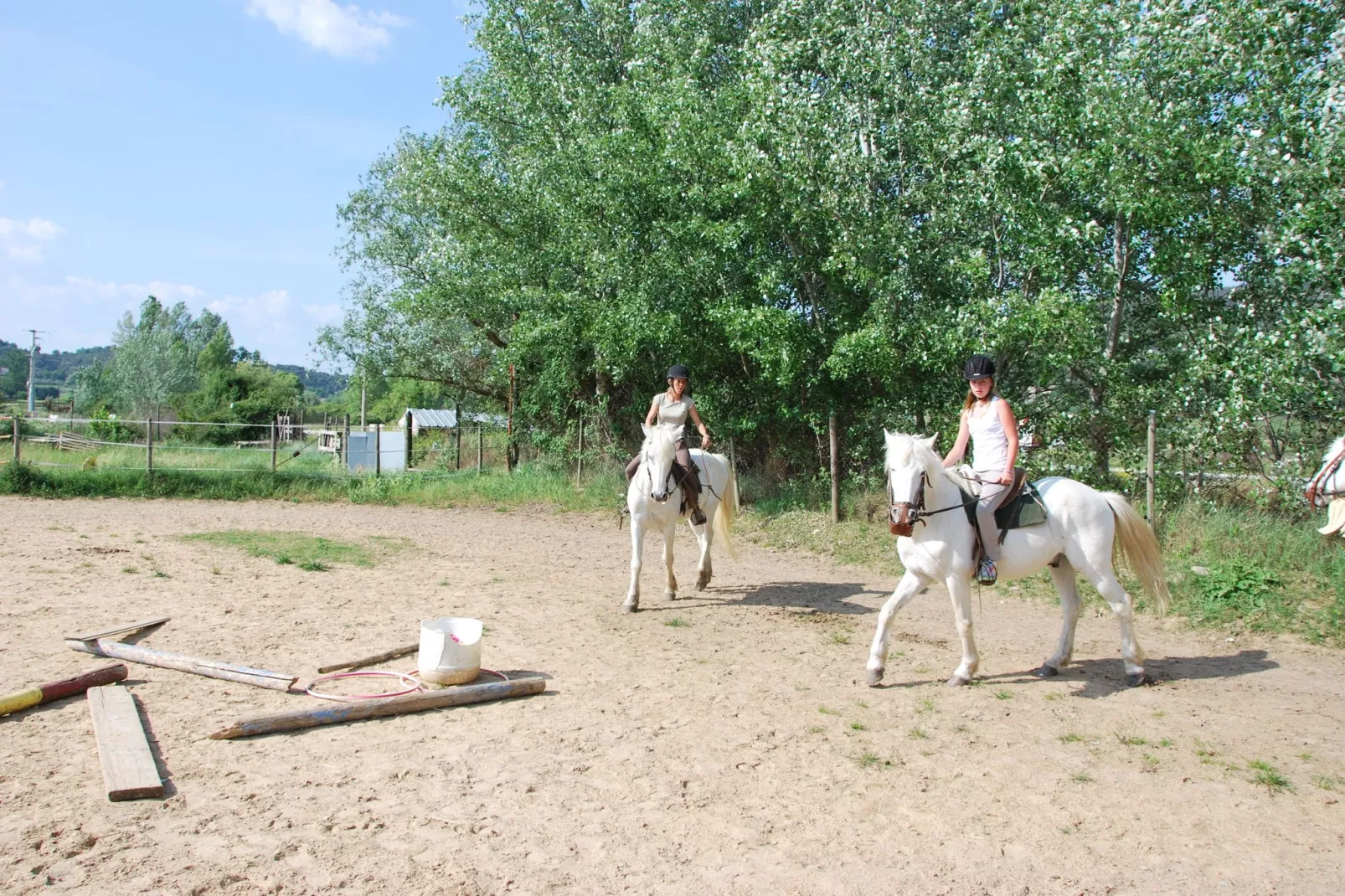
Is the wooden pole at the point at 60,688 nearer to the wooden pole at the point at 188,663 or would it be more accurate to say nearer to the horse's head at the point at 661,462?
the wooden pole at the point at 188,663

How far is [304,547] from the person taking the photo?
11875 millimetres

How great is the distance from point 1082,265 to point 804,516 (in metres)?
5.34

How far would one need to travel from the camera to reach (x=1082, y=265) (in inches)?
448

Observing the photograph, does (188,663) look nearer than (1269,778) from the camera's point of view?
No

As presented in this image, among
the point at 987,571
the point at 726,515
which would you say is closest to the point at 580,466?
the point at 726,515

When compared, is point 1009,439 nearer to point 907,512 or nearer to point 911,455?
point 911,455

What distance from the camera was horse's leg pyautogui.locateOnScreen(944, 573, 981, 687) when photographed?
6282mm

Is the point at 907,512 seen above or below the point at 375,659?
above

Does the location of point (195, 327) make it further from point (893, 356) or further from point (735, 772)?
point (735, 772)

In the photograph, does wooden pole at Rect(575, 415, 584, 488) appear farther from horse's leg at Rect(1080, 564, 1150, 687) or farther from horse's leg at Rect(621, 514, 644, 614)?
horse's leg at Rect(1080, 564, 1150, 687)

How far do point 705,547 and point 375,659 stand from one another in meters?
4.25

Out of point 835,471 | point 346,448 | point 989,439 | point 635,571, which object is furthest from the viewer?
point 346,448

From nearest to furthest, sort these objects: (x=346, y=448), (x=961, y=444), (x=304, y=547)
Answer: (x=961, y=444)
(x=304, y=547)
(x=346, y=448)

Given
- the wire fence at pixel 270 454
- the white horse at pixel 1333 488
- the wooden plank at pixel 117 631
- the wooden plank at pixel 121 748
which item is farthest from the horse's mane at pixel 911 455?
the wire fence at pixel 270 454
